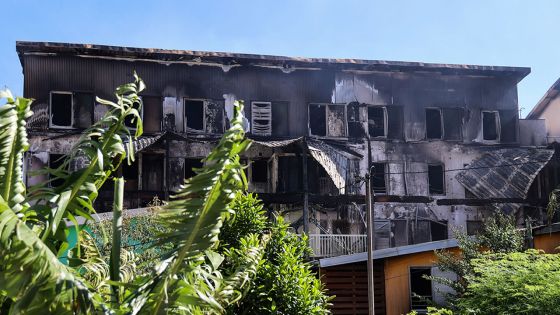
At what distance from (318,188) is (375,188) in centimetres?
283

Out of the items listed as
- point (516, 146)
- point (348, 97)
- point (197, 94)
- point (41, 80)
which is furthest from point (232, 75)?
point (516, 146)

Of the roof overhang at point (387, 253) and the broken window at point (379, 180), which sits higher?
the broken window at point (379, 180)

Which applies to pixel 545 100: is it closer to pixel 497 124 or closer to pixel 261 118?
pixel 497 124

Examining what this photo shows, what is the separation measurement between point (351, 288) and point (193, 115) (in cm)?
1241

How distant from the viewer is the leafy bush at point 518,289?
46.6ft

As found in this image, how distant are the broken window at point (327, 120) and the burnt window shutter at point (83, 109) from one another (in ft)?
31.9

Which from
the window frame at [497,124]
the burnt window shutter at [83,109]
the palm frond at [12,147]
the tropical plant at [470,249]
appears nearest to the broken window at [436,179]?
the window frame at [497,124]

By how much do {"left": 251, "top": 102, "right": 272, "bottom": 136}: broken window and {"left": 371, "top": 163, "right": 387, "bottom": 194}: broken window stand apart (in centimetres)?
517

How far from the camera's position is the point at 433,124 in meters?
35.5

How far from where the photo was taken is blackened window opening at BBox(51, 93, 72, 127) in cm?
3198

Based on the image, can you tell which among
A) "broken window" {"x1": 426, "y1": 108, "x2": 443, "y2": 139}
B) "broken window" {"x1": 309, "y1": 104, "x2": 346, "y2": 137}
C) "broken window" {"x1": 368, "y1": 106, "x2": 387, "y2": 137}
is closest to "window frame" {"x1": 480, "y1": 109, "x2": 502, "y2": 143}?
"broken window" {"x1": 426, "y1": 108, "x2": 443, "y2": 139}

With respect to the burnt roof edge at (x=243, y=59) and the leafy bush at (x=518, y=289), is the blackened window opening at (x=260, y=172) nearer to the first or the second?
the burnt roof edge at (x=243, y=59)

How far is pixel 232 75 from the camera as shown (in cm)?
3347

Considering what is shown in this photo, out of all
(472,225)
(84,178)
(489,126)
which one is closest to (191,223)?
(84,178)
